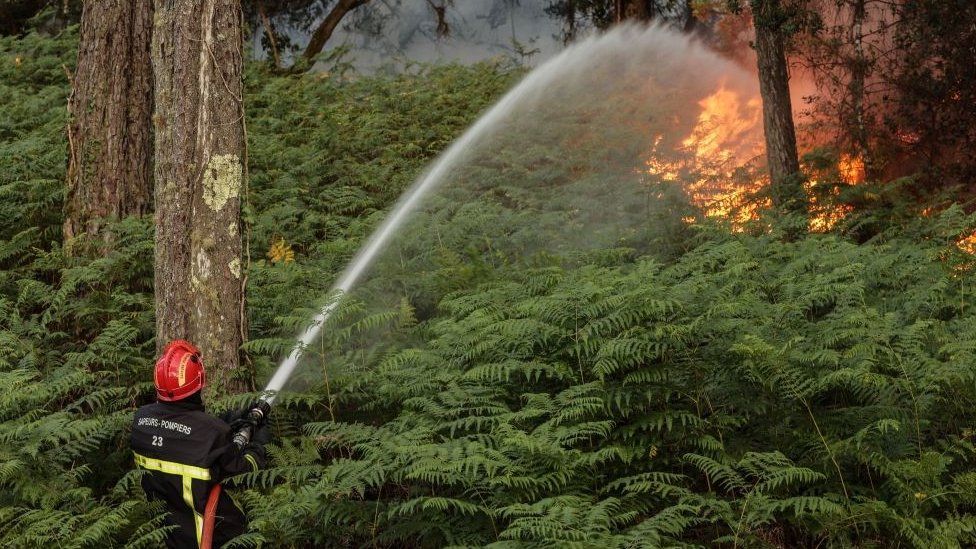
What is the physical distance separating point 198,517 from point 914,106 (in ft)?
48.0

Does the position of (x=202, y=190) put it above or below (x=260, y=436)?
above

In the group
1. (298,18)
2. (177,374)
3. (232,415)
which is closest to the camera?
(177,374)

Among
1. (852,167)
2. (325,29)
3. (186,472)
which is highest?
(325,29)

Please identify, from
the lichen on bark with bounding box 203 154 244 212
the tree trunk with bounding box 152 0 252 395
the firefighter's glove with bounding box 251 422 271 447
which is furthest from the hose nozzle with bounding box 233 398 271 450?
the lichen on bark with bounding box 203 154 244 212

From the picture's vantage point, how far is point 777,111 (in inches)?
570

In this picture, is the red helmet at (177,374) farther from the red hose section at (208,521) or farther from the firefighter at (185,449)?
the red hose section at (208,521)

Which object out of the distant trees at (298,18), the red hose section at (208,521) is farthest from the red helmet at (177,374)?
the distant trees at (298,18)

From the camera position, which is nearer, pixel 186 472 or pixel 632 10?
pixel 186 472

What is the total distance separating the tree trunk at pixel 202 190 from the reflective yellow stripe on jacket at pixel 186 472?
1.54 meters

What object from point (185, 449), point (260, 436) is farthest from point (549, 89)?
point (185, 449)

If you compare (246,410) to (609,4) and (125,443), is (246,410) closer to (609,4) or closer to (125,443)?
(125,443)

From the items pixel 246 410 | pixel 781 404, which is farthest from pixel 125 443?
pixel 781 404

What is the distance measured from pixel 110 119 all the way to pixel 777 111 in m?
10.3

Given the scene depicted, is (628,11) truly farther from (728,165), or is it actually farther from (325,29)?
(728,165)
